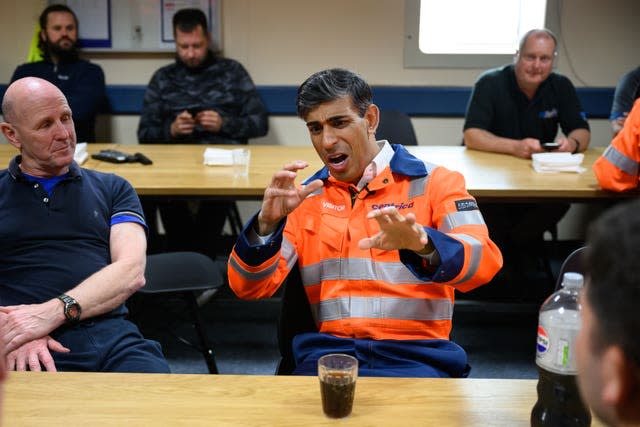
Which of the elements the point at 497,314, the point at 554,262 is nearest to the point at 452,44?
the point at 554,262

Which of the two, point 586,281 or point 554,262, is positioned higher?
point 586,281

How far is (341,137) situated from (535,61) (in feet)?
7.23

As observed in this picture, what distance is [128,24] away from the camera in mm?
4848

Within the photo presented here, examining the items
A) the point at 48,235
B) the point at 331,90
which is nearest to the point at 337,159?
the point at 331,90

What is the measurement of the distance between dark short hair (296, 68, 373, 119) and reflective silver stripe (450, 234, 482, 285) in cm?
47

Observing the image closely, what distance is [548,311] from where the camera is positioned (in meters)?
1.30

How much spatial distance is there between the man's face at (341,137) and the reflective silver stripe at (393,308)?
35 cm

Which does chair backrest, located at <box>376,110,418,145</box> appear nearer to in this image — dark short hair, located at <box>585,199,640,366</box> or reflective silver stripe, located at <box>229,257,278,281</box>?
reflective silver stripe, located at <box>229,257,278,281</box>

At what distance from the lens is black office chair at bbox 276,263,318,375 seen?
6.40 ft

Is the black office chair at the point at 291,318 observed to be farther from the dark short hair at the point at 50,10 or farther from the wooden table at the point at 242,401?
the dark short hair at the point at 50,10

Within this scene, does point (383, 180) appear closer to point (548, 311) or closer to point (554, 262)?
point (548, 311)

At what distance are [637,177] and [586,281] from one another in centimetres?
238

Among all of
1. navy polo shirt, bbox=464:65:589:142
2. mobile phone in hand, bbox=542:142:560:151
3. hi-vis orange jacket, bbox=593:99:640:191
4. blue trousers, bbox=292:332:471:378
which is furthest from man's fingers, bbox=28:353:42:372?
navy polo shirt, bbox=464:65:589:142

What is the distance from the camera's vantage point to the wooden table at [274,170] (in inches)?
118
